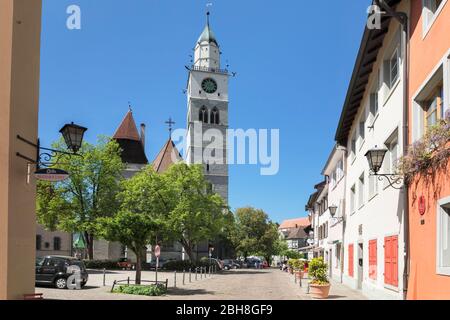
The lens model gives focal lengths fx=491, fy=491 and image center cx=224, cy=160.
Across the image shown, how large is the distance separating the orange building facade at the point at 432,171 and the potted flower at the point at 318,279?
827 centimetres

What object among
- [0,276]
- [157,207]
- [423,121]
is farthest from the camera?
[157,207]

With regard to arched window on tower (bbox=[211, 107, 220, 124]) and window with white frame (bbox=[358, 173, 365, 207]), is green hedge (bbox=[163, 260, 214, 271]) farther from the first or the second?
arched window on tower (bbox=[211, 107, 220, 124])

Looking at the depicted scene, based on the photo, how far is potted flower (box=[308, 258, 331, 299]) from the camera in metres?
19.7

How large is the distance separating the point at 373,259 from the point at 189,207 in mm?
32600

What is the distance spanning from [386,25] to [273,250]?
69.9m

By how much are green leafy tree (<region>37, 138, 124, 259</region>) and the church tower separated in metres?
33.0

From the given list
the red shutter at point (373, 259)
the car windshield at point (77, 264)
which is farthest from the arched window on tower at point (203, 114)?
the red shutter at point (373, 259)

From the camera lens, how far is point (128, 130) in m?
79.8

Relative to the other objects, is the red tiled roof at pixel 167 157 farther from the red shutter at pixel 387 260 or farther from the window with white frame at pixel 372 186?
the red shutter at pixel 387 260

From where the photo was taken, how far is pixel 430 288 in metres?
9.83

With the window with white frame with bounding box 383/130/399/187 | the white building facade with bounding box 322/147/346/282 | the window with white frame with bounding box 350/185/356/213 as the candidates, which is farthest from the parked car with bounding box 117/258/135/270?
the window with white frame with bounding box 383/130/399/187

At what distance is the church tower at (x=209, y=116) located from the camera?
82.9 metres

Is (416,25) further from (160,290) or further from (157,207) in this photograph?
(157,207)

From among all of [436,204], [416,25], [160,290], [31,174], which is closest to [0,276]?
[31,174]
